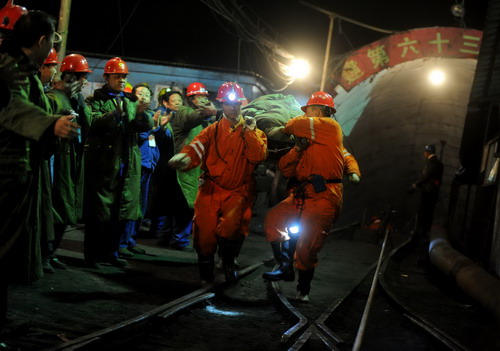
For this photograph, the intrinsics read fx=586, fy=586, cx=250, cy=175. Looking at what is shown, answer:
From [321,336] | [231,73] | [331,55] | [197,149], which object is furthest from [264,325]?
[331,55]

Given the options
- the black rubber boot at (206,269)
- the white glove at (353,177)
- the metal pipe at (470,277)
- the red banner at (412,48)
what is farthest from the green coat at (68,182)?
the red banner at (412,48)

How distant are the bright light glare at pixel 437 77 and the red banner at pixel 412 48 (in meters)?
1.00

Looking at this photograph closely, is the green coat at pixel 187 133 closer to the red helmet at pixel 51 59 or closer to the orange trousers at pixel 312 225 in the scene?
the red helmet at pixel 51 59

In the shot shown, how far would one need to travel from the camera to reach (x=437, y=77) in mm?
23547

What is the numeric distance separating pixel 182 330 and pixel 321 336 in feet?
3.69

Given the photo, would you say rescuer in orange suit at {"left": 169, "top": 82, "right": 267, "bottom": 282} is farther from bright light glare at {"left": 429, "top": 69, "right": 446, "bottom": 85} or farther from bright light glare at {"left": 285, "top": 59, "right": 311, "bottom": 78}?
bright light glare at {"left": 429, "top": 69, "right": 446, "bottom": 85}

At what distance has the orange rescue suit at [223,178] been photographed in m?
6.43

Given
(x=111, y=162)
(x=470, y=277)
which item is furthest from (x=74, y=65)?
(x=470, y=277)

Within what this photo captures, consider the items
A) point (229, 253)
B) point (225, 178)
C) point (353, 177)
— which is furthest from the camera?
point (353, 177)

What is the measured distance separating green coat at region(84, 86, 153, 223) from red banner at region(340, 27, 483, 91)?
1784 cm

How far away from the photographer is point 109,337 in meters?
4.00

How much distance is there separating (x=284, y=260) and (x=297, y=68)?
1892 cm

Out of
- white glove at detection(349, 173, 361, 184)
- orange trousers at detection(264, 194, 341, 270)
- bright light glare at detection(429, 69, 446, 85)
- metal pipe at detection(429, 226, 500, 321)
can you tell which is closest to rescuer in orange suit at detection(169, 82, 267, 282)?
orange trousers at detection(264, 194, 341, 270)

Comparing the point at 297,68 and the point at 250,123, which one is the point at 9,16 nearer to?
the point at 250,123
